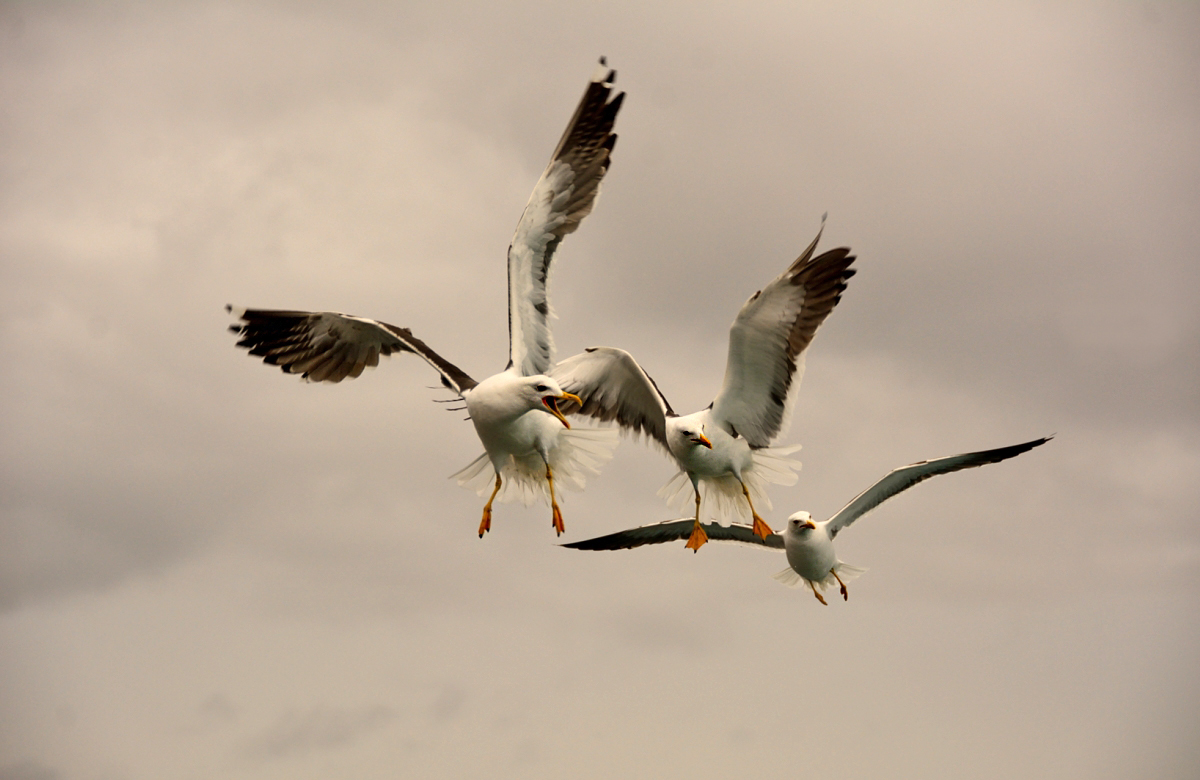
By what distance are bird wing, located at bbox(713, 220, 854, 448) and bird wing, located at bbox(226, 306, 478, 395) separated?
417cm

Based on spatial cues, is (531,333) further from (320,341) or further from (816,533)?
(816,533)

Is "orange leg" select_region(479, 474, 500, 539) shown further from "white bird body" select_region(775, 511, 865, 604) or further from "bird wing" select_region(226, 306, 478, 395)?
"white bird body" select_region(775, 511, 865, 604)

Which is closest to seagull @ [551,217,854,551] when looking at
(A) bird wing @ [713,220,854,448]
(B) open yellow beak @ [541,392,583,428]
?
(A) bird wing @ [713,220,854,448]

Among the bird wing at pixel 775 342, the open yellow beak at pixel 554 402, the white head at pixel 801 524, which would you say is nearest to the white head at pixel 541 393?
the open yellow beak at pixel 554 402

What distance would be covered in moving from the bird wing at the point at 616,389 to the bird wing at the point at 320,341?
2.44m

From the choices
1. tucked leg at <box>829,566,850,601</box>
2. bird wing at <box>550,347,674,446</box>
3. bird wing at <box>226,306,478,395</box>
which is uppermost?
bird wing at <box>226,306,478,395</box>

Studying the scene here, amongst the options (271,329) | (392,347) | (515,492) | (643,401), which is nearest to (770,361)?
(643,401)

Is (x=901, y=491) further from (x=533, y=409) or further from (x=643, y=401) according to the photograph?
(x=533, y=409)

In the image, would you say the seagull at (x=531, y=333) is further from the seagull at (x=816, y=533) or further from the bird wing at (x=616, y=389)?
the seagull at (x=816, y=533)

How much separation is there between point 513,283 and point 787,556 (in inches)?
235

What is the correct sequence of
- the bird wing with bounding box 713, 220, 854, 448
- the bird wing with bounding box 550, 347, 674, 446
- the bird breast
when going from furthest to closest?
the bird wing with bounding box 550, 347, 674, 446
the bird breast
the bird wing with bounding box 713, 220, 854, 448

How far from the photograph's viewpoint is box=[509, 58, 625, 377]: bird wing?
59.1 feet

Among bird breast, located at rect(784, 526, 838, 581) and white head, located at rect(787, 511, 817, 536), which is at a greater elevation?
white head, located at rect(787, 511, 817, 536)

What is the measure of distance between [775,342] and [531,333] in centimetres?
336
